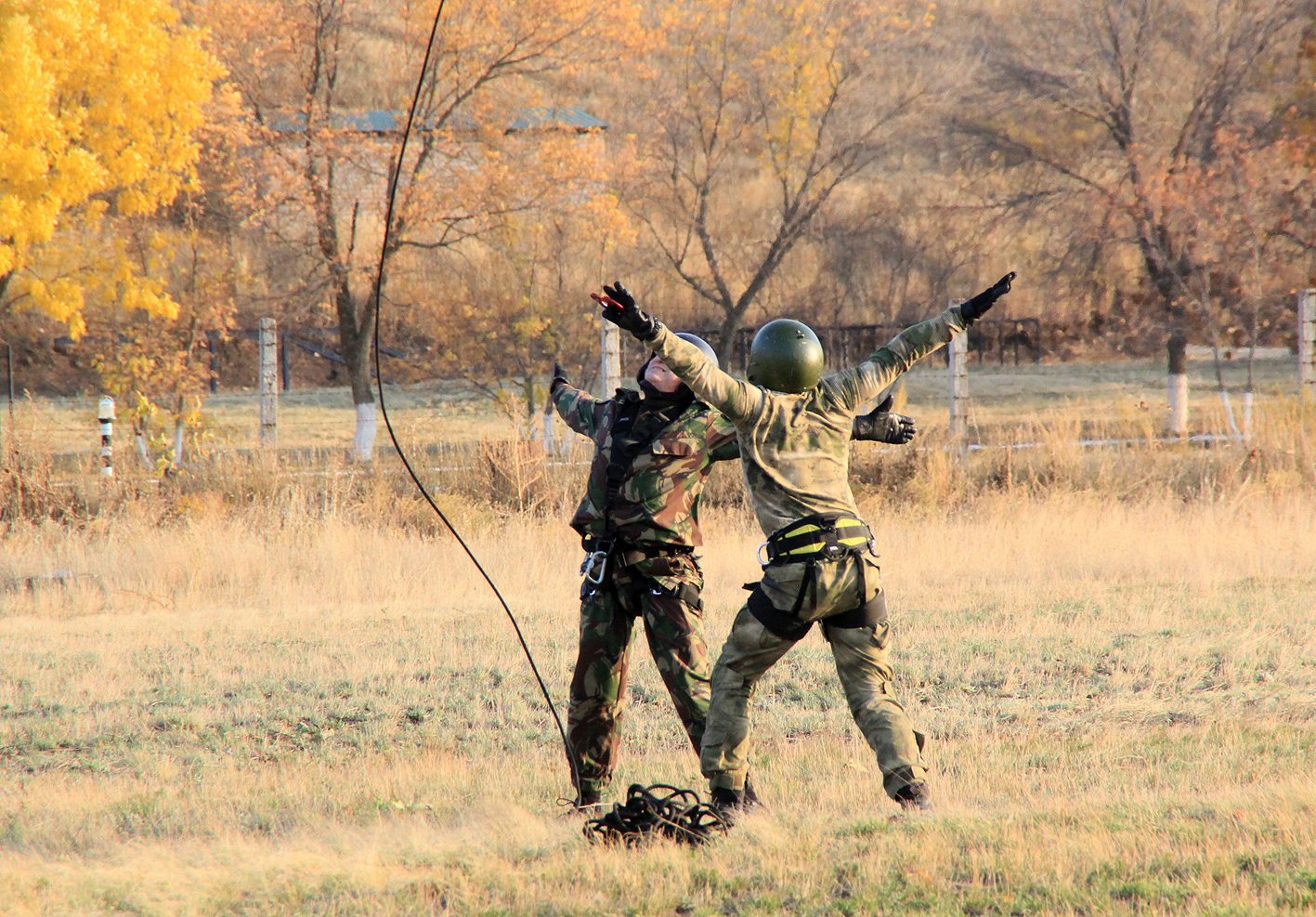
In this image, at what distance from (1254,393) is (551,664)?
26.5 meters

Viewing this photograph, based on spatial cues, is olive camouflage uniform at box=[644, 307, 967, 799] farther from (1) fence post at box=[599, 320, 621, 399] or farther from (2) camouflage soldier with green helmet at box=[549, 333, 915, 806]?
(1) fence post at box=[599, 320, 621, 399]

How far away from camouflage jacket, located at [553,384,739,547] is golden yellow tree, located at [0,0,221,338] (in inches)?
540

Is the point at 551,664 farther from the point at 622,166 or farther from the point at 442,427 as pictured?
the point at 622,166

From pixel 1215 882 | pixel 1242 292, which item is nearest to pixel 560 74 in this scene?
pixel 1242 292

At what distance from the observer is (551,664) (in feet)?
23.3

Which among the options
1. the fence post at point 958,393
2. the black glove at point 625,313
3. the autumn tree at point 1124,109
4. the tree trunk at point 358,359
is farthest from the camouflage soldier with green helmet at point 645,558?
the autumn tree at point 1124,109

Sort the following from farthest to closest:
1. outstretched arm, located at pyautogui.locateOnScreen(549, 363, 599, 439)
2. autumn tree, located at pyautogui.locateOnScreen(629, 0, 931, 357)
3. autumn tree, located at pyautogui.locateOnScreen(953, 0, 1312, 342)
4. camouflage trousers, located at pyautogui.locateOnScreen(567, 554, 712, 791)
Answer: autumn tree, located at pyautogui.locateOnScreen(629, 0, 931, 357)
autumn tree, located at pyautogui.locateOnScreen(953, 0, 1312, 342)
outstretched arm, located at pyautogui.locateOnScreen(549, 363, 599, 439)
camouflage trousers, located at pyautogui.locateOnScreen(567, 554, 712, 791)

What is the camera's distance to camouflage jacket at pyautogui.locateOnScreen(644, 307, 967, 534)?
160 inches

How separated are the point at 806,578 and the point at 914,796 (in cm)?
80

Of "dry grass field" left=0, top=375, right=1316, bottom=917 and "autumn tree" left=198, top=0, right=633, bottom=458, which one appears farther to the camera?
"autumn tree" left=198, top=0, right=633, bottom=458

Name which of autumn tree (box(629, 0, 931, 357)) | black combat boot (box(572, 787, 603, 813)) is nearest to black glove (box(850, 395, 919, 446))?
black combat boot (box(572, 787, 603, 813))

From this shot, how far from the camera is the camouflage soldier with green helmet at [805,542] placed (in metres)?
3.95

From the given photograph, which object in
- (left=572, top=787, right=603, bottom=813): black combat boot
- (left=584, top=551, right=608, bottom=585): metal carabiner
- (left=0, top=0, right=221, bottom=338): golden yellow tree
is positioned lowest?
(left=572, top=787, right=603, bottom=813): black combat boot

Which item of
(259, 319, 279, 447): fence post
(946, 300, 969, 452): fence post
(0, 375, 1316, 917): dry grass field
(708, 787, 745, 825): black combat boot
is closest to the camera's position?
(0, 375, 1316, 917): dry grass field
